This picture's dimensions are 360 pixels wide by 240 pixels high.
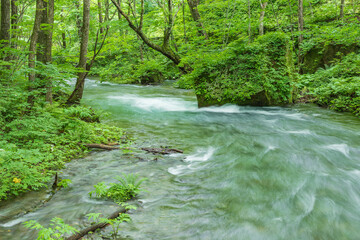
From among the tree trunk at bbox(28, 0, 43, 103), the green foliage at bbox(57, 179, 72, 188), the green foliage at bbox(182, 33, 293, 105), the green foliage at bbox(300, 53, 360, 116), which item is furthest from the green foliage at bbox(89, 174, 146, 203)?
the green foliage at bbox(300, 53, 360, 116)

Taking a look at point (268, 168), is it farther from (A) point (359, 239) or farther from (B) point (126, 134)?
(B) point (126, 134)

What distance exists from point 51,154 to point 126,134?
2.58 meters

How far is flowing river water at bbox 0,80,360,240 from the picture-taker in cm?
288

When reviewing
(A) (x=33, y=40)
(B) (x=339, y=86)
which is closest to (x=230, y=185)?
(A) (x=33, y=40)

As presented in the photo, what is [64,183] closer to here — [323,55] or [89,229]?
[89,229]

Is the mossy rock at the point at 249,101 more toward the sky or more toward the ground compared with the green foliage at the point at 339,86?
more toward the ground

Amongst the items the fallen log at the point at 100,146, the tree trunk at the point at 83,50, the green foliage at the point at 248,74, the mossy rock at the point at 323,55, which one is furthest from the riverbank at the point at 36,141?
the mossy rock at the point at 323,55

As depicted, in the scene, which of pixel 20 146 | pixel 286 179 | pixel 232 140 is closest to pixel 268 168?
pixel 286 179

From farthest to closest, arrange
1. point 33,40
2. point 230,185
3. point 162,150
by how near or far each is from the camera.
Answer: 1. point 162,150
2. point 33,40
3. point 230,185

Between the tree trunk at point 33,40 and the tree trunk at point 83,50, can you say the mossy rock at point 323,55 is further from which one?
the tree trunk at point 33,40

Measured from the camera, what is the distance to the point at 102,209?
3105 mm

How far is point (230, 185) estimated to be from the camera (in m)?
3.98

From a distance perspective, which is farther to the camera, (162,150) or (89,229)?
(162,150)

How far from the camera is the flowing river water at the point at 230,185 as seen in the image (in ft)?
9.45
